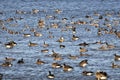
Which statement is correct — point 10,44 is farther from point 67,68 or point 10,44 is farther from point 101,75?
point 101,75

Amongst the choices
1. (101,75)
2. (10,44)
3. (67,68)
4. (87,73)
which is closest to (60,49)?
(10,44)

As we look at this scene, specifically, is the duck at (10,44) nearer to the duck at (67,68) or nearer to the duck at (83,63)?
the duck at (83,63)

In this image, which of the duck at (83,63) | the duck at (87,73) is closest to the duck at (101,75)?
the duck at (87,73)

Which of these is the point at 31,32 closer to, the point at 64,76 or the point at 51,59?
the point at 51,59

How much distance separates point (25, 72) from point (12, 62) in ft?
16.3

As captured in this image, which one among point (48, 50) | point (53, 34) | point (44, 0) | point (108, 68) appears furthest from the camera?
point (44, 0)

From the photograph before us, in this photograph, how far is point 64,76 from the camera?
152ft

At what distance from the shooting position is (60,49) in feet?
195

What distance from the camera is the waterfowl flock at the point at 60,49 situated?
1877 inches

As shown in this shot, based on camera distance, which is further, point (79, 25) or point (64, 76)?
point (79, 25)

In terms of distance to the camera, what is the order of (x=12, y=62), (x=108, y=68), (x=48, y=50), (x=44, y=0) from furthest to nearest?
(x=44, y=0) < (x=48, y=50) < (x=12, y=62) < (x=108, y=68)

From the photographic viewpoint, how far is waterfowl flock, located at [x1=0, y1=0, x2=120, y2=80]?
47.7 m

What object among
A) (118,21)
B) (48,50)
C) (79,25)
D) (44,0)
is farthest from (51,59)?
(44,0)

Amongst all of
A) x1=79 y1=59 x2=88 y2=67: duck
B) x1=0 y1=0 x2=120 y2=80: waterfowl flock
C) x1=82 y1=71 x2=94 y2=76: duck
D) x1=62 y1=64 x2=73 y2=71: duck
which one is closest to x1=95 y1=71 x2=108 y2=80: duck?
x1=0 y1=0 x2=120 y2=80: waterfowl flock
